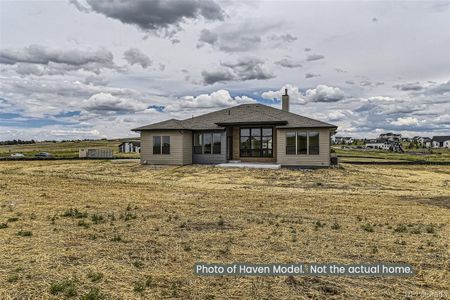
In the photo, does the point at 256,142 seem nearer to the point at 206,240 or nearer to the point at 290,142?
the point at 290,142

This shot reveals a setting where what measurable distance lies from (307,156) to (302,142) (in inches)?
38.7

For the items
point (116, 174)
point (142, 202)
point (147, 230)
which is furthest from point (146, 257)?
point (116, 174)

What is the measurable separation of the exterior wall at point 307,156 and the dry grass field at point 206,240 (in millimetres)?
8870

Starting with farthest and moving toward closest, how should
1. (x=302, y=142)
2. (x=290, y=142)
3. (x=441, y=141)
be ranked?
1. (x=441, y=141)
2. (x=290, y=142)
3. (x=302, y=142)

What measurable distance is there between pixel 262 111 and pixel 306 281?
23.1 metres

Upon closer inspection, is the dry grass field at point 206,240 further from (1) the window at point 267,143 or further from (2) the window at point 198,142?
(2) the window at point 198,142

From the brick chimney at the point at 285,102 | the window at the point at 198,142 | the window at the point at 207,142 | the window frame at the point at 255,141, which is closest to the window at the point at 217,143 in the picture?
the window at the point at 207,142

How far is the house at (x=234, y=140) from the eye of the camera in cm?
2377

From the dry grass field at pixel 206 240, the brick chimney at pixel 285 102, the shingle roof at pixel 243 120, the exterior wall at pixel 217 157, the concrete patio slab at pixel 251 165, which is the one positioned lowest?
the dry grass field at pixel 206 240

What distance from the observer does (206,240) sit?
6.73 metres

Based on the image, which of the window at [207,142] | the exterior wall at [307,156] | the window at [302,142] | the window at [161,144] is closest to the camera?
the exterior wall at [307,156]

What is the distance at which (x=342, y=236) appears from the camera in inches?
280

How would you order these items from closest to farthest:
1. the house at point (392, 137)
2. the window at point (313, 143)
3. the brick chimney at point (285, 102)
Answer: the window at point (313, 143), the brick chimney at point (285, 102), the house at point (392, 137)

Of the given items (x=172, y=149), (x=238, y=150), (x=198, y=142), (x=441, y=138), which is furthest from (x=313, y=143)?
(x=441, y=138)
